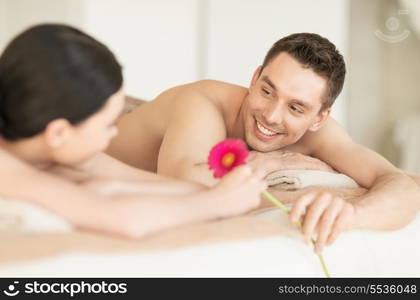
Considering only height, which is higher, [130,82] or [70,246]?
[130,82]

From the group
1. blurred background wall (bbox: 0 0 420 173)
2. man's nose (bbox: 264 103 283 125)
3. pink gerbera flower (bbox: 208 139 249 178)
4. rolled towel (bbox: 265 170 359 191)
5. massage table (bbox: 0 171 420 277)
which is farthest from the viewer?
blurred background wall (bbox: 0 0 420 173)

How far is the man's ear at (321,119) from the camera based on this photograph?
182 cm

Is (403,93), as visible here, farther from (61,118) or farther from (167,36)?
(61,118)

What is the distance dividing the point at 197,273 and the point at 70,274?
6.9 inches

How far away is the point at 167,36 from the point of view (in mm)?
4203

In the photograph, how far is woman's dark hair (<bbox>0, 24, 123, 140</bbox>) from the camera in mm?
831

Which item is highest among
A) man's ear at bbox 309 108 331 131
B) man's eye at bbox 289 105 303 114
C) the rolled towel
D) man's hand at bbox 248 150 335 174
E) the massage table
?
man's ear at bbox 309 108 331 131

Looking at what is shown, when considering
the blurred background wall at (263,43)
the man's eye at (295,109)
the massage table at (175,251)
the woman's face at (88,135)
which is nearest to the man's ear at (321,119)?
the man's eye at (295,109)

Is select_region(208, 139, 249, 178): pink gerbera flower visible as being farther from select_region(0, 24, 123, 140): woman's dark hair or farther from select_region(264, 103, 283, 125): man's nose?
select_region(264, 103, 283, 125): man's nose

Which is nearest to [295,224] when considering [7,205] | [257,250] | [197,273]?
[257,250]

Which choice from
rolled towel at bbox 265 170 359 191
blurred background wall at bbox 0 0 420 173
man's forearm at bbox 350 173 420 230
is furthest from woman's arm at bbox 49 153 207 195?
blurred background wall at bbox 0 0 420 173

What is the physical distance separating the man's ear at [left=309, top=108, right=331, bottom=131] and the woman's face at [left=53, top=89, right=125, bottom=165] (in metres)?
1.01

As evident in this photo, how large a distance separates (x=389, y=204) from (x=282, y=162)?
394mm

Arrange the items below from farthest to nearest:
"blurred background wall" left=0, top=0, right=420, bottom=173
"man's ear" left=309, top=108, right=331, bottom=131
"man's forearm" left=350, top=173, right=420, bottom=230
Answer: "blurred background wall" left=0, top=0, right=420, bottom=173 < "man's ear" left=309, top=108, right=331, bottom=131 < "man's forearm" left=350, top=173, right=420, bottom=230
